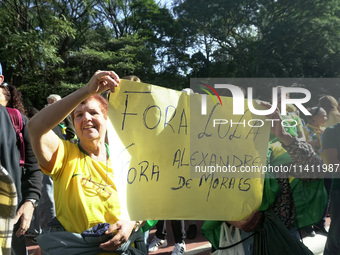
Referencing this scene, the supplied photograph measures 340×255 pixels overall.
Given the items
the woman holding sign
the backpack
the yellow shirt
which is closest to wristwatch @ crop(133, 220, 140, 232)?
the woman holding sign

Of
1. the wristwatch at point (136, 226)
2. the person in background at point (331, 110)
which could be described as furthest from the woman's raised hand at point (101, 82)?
the person in background at point (331, 110)

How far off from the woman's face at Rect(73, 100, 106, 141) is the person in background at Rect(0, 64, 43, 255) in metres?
0.58

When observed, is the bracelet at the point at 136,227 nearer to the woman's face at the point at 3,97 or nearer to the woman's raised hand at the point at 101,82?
the woman's raised hand at the point at 101,82

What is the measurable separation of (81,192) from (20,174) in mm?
756

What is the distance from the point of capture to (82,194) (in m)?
1.91

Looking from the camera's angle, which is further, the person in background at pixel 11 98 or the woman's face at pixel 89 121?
the person in background at pixel 11 98

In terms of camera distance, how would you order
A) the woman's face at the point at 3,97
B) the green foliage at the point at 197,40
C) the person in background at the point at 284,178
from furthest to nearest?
the green foliage at the point at 197,40 < the woman's face at the point at 3,97 < the person in background at the point at 284,178

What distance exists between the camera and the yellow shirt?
1897 mm

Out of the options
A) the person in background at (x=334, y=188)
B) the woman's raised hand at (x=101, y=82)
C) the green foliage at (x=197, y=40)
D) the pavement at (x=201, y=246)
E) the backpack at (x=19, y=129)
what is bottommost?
the pavement at (x=201, y=246)

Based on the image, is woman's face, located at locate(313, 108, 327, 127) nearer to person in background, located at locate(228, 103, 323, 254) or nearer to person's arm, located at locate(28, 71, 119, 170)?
person in background, located at locate(228, 103, 323, 254)

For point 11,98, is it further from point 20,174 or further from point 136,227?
point 136,227

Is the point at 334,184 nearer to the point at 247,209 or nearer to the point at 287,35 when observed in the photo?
the point at 247,209

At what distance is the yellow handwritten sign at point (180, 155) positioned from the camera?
6.40 feet

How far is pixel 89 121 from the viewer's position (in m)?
2.05
